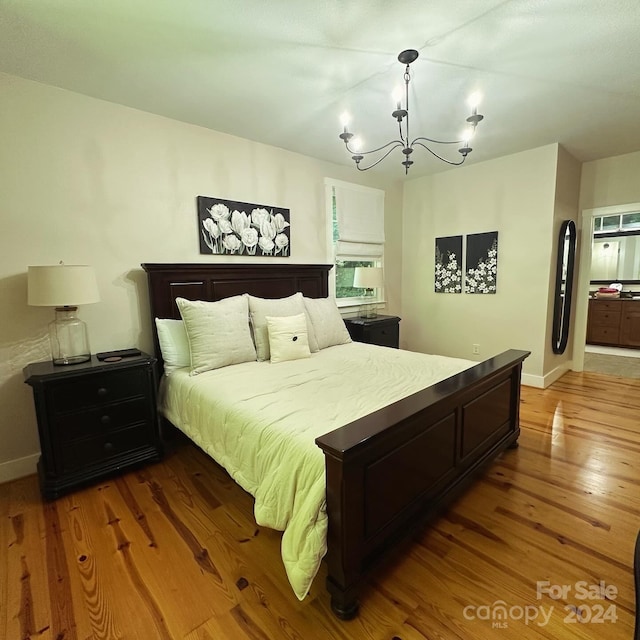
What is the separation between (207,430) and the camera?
6.55 ft

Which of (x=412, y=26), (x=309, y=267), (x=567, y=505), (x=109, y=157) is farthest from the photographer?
(x=309, y=267)

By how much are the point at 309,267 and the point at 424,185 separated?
2168 mm

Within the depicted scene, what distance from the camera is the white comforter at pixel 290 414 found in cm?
130

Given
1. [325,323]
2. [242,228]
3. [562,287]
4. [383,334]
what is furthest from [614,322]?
[242,228]

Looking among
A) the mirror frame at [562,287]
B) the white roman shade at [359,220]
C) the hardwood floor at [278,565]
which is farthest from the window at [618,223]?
the hardwood floor at [278,565]

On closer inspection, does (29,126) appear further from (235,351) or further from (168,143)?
(235,351)

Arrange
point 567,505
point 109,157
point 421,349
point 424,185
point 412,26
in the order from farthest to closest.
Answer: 1. point 421,349
2. point 424,185
3. point 109,157
4. point 567,505
5. point 412,26

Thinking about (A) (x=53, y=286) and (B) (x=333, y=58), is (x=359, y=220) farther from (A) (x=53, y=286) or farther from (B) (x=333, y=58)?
(A) (x=53, y=286)

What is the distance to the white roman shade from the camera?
4.04 meters

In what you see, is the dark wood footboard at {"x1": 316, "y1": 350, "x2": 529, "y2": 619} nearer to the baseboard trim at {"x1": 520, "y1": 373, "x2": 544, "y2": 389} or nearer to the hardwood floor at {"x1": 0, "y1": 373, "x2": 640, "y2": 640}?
the hardwood floor at {"x1": 0, "y1": 373, "x2": 640, "y2": 640}

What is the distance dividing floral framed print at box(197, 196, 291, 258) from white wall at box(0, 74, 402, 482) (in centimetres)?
8

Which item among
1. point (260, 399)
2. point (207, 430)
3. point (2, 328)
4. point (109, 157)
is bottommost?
point (207, 430)

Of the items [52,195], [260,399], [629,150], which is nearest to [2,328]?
[52,195]

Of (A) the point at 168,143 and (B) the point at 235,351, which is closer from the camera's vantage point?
(B) the point at 235,351
